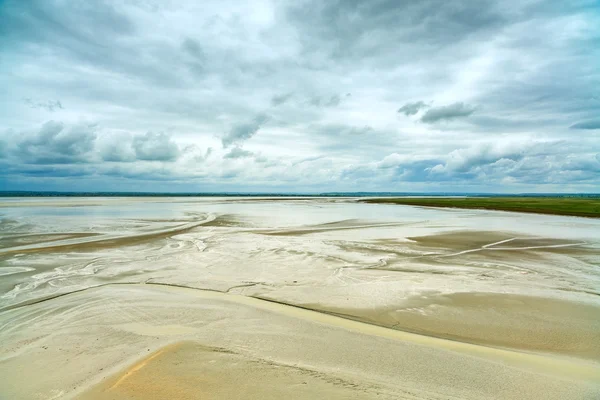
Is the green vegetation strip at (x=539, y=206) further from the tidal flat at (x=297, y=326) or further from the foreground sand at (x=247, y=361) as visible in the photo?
the foreground sand at (x=247, y=361)

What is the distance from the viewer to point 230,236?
25.3m

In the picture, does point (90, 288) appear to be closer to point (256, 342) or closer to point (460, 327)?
point (256, 342)

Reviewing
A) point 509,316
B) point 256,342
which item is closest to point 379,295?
point 509,316

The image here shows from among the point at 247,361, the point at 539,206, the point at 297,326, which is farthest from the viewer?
the point at 539,206

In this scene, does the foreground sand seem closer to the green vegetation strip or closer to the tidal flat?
the tidal flat

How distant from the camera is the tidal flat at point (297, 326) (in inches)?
235

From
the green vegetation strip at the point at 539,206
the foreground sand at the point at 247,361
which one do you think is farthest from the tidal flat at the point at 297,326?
the green vegetation strip at the point at 539,206

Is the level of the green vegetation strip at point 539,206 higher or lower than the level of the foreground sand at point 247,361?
higher

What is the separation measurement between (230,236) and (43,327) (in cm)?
1696

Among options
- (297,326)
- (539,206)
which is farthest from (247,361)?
(539,206)

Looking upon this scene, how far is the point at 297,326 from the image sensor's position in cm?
864

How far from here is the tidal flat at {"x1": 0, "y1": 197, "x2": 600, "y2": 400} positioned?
5973 mm

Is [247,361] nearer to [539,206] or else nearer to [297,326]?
[297,326]

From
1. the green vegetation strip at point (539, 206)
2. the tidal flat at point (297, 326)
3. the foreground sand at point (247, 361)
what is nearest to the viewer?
the foreground sand at point (247, 361)
